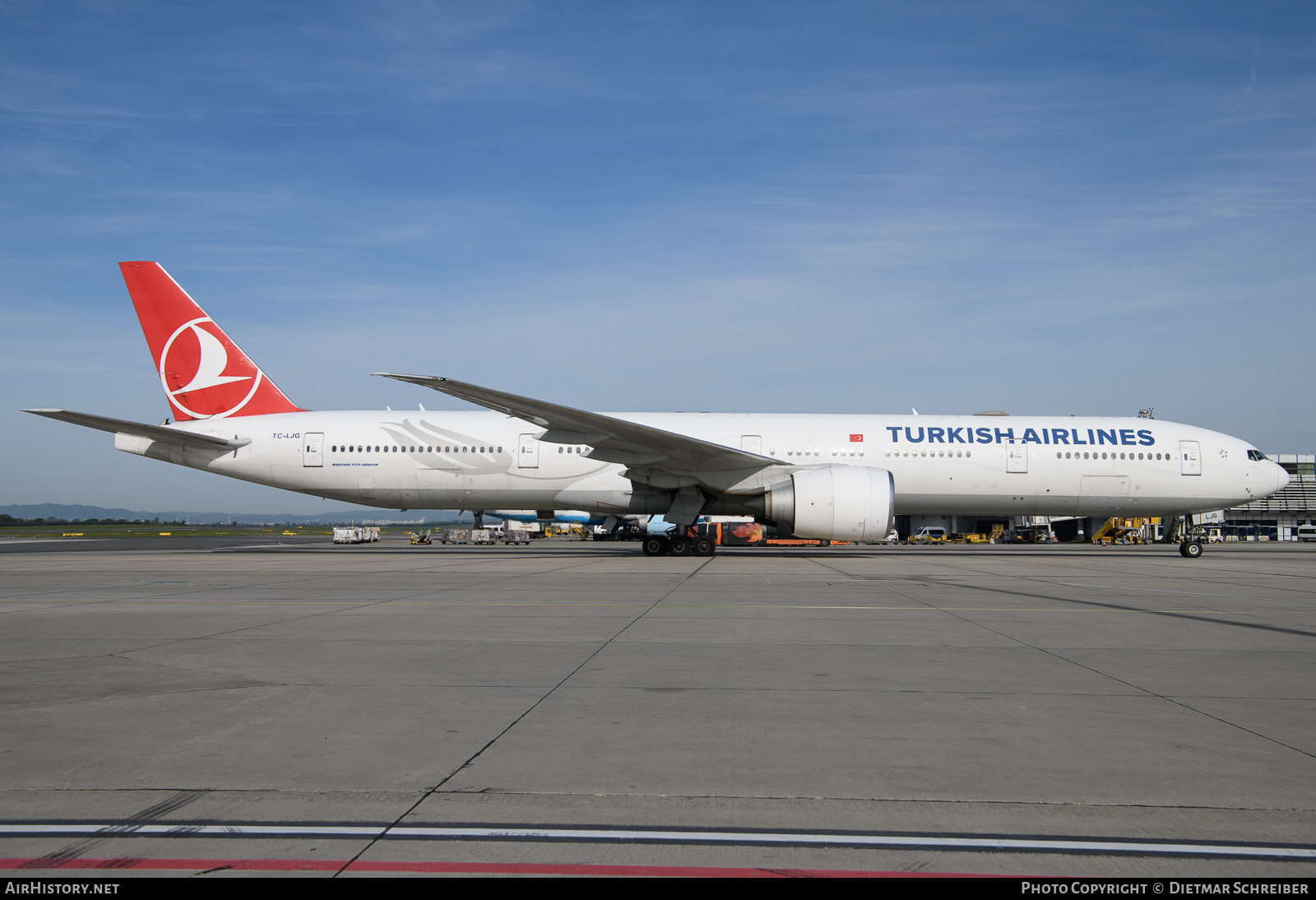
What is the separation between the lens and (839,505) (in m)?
17.2

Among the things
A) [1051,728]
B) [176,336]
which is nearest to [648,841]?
[1051,728]

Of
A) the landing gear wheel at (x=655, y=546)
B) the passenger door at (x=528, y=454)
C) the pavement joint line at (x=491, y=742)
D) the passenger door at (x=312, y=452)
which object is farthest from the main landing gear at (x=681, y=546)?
the pavement joint line at (x=491, y=742)

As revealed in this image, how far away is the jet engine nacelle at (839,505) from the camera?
1725 cm

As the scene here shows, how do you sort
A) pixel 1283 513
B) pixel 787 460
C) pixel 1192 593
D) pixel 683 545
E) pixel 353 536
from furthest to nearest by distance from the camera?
pixel 1283 513 → pixel 353 536 → pixel 787 460 → pixel 683 545 → pixel 1192 593

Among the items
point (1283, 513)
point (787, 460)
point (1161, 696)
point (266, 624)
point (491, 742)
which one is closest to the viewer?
point (491, 742)

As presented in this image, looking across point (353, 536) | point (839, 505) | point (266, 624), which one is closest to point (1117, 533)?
point (839, 505)

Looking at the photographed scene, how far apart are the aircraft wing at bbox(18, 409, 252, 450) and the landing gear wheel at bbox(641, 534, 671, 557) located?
10.4 meters

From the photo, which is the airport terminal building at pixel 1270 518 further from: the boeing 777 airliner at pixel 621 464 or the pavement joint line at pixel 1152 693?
the pavement joint line at pixel 1152 693

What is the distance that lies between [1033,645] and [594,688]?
3.88 metres

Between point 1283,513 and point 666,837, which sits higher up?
point 1283,513

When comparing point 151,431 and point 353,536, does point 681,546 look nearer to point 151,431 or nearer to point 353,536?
point 151,431

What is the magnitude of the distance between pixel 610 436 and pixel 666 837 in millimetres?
15038
